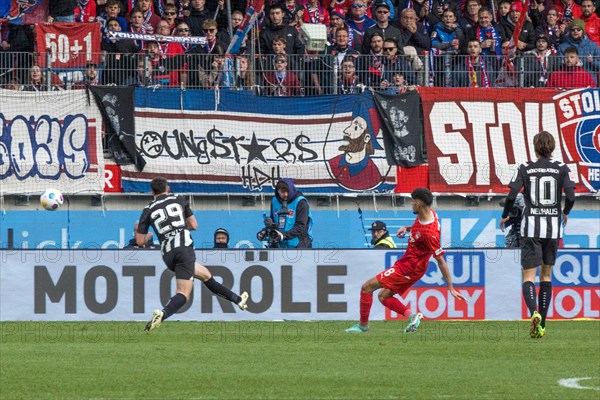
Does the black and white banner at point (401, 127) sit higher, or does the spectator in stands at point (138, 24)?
the spectator in stands at point (138, 24)

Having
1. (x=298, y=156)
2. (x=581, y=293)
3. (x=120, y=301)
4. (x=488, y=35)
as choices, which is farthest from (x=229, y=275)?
(x=488, y=35)

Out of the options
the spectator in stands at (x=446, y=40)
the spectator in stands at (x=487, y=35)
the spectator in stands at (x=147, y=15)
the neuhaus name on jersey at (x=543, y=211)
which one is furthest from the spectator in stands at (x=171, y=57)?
the neuhaus name on jersey at (x=543, y=211)

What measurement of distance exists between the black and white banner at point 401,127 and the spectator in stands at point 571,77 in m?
2.54

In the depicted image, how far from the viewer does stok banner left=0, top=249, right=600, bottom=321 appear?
1662cm

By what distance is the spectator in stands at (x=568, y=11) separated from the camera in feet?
76.5

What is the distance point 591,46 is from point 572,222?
3.49m

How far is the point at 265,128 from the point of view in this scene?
66.8 ft

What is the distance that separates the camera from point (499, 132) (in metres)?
21.0

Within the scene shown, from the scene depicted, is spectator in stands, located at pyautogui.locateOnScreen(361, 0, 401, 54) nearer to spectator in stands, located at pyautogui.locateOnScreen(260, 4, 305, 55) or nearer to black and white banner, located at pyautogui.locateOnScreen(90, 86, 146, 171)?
spectator in stands, located at pyautogui.locateOnScreen(260, 4, 305, 55)

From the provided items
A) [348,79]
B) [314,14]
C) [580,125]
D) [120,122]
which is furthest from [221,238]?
[580,125]

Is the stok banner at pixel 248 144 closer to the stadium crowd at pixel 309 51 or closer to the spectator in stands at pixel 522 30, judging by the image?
the stadium crowd at pixel 309 51

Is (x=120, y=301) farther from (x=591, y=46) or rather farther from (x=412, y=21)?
(x=591, y=46)

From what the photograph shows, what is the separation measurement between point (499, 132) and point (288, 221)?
494 cm

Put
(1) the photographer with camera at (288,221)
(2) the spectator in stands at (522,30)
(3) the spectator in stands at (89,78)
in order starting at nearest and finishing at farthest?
(1) the photographer with camera at (288,221), (3) the spectator in stands at (89,78), (2) the spectator in stands at (522,30)
